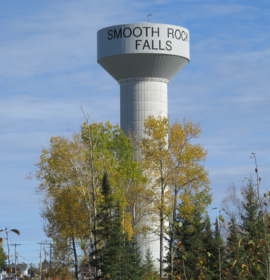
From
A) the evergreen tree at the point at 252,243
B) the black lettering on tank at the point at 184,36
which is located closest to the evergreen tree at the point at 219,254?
the evergreen tree at the point at 252,243

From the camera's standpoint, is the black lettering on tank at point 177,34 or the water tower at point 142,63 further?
the black lettering on tank at point 177,34

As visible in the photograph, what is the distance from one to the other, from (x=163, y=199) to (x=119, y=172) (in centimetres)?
815

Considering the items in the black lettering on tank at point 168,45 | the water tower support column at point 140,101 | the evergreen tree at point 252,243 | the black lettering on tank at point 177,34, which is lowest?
the evergreen tree at point 252,243

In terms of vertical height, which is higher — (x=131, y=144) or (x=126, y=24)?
(x=126, y=24)

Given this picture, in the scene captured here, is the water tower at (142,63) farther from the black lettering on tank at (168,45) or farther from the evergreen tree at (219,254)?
the evergreen tree at (219,254)

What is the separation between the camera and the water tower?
54094 mm

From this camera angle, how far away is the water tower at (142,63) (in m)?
54.1

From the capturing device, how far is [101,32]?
56.5m

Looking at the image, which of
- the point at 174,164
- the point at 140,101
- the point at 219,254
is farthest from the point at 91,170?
the point at 219,254

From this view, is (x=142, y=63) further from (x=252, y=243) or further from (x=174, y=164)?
(x=252, y=243)

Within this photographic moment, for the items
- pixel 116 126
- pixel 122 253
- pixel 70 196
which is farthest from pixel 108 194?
pixel 116 126

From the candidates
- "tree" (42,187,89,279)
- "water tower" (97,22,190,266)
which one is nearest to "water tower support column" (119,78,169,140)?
"water tower" (97,22,190,266)

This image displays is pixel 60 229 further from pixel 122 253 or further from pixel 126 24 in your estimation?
pixel 126 24

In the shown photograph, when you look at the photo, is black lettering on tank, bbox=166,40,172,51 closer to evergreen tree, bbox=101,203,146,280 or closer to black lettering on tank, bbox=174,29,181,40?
black lettering on tank, bbox=174,29,181,40
